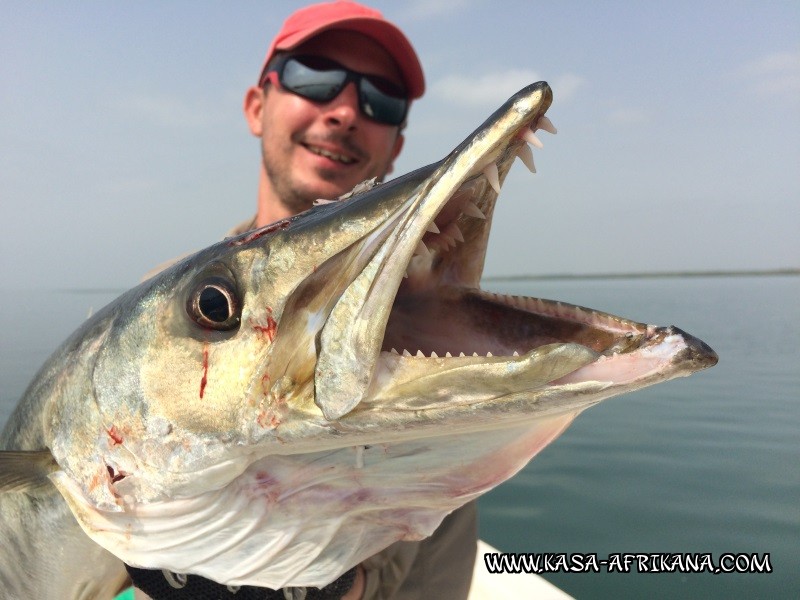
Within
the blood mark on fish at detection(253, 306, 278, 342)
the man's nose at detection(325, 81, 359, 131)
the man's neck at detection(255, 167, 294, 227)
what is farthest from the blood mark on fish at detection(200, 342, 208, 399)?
the man's nose at detection(325, 81, 359, 131)

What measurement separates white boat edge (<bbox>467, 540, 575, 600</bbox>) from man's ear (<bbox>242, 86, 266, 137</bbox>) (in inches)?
138

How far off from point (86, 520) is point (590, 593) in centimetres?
410

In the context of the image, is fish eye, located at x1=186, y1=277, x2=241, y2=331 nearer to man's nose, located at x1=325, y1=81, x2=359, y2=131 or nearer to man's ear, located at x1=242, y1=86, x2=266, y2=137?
man's nose, located at x1=325, y1=81, x2=359, y2=131

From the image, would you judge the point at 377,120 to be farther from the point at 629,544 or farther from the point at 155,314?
the point at 629,544

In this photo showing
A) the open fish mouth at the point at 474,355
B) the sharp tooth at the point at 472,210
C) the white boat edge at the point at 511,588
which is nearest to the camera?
the open fish mouth at the point at 474,355

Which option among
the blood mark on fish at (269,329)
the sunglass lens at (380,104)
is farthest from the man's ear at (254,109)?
the blood mark on fish at (269,329)

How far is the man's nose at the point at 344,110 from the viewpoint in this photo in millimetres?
3914

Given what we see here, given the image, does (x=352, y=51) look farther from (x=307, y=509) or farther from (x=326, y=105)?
(x=307, y=509)

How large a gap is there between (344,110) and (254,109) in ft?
3.31

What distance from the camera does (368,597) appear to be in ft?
8.20

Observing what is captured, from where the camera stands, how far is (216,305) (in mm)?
1367

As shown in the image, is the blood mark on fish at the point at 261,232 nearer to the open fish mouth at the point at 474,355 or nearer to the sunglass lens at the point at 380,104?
the open fish mouth at the point at 474,355

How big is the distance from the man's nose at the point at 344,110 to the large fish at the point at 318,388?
8.31ft

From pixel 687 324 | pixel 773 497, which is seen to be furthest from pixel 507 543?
pixel 687 324
